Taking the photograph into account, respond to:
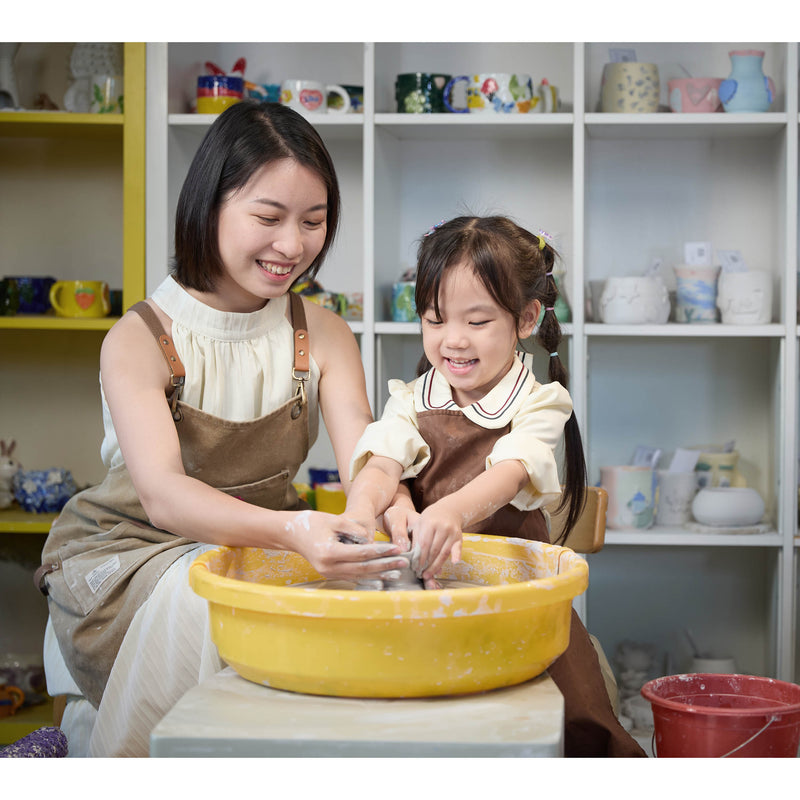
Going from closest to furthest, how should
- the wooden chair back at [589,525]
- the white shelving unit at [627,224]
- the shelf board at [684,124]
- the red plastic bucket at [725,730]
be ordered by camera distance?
the red plastic bucket at [725,730] → the wooden chair back at [589,525] → the shelf board at [684,124] → the white shelving unit at [627,224]

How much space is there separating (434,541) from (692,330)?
4.47 feet

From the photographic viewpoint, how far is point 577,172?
2176 millimetres

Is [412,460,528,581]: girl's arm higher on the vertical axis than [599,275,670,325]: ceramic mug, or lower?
lower

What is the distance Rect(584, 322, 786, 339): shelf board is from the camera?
2.14 m

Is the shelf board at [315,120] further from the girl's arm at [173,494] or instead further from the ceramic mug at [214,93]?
the girl's arm at [173,494]

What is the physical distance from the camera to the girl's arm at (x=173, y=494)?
0.96 m

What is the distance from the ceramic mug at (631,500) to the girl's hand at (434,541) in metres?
1.31

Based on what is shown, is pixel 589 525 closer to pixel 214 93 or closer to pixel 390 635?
pixel 390 635

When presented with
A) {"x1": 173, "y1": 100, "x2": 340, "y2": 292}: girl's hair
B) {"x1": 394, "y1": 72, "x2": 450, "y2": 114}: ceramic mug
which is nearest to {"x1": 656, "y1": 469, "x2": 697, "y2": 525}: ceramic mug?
{"x1": 394, "y1": 72, "x2": 450, "y2": 114}: ceramic mug

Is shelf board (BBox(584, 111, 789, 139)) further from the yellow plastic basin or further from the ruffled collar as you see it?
the yellow plastic basin

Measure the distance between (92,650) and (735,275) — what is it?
160cm

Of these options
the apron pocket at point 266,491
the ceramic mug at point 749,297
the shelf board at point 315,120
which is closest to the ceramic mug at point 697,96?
the ceramic mug at point 749,297

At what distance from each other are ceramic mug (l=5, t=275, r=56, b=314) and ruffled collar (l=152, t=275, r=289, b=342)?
99 centimetres

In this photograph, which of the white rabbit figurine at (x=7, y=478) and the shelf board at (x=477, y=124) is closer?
the shelf board at (x=477, y=124)
